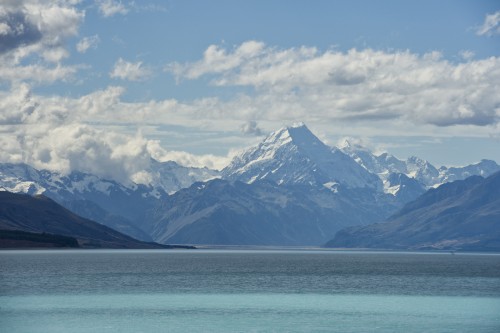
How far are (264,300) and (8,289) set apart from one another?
57052mm

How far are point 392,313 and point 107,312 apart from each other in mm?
48107

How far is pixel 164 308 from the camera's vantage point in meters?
144

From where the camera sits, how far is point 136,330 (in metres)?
117

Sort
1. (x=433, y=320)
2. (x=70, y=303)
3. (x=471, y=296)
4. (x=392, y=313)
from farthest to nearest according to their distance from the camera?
(x=471, y=296) → (x=70, y=303) → (x=392, y=313) → (x=433, y=320)

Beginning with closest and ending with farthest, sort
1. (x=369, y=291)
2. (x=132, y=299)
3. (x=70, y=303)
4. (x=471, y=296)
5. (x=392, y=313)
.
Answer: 1. (x=392, y=313)
2. (x=70, y=303)
3. (x=132, y=299)
4. (x=471, y=296)
5. (x=369, y=291)

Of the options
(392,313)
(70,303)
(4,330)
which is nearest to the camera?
(4,330)

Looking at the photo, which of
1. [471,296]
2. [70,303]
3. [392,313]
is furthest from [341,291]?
[70,303]

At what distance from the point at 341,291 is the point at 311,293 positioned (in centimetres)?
1034

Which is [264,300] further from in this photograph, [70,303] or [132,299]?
[70,303]

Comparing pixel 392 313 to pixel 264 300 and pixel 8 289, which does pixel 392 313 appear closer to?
pixel 264 300

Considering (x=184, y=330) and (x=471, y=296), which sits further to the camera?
(x=471, y=296)

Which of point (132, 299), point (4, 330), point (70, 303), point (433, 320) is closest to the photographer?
point (4, 330)

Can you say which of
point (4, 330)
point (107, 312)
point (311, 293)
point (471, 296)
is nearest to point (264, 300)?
point (311, 293)

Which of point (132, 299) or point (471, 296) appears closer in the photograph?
point (132, 299)
